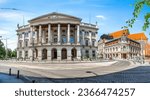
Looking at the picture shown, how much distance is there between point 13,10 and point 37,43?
1.38 feet

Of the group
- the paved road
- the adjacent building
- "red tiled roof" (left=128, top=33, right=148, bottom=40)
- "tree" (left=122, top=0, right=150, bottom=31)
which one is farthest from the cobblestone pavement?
"tree" (left=122, top=0, right=150, bottom=31)

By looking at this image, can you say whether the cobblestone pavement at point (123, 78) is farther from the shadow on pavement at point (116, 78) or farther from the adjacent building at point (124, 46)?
the adjacent building at point (124, 46)

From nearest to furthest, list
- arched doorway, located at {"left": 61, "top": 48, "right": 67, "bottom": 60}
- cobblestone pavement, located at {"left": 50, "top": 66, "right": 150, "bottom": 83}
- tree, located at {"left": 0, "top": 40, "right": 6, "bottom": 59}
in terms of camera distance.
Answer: arched doorway, located at {"left": 61, "top": 48, "right": 67, "bottom": 60} → tree, located at {"left": 0, "top": 40, "right": 6, "bottom": 59} → cobblestone pavement, located at {"left": 50, "top": 66, "right": 150, "bottom": 83}

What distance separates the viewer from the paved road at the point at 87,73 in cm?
209

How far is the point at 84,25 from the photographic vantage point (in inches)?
77.7

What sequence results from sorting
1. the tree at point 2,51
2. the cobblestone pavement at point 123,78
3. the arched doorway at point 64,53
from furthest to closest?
the cobblestone pavement at point 123,78 → the tree at point 2,51 → the arched doorway at point 64,53

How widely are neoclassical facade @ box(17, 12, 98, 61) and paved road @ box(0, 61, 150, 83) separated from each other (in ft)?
0.62

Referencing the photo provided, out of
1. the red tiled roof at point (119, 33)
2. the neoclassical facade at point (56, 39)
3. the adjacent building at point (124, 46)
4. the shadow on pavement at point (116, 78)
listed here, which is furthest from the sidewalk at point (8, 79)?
the red tiled roof at point (119, 33)

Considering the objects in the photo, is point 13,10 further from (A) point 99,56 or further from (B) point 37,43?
(A) point 99,56

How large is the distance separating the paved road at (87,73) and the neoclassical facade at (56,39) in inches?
7.4

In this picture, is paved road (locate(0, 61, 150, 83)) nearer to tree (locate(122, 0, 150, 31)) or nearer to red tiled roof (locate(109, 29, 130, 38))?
red tiled roof (locate(109, 29, 130, 38))

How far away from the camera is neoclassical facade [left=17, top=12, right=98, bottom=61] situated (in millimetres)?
1894

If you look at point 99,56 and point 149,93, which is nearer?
point 99,56

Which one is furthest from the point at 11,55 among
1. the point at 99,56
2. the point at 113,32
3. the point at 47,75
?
the point at 113,32
